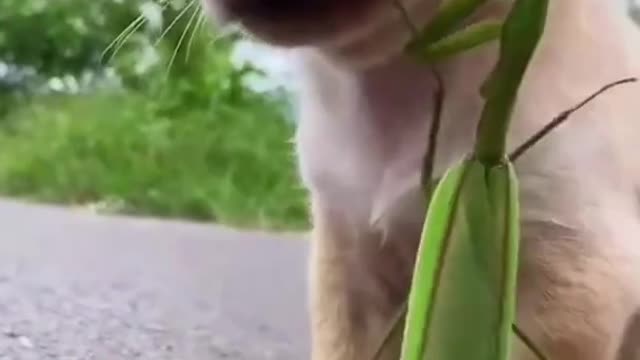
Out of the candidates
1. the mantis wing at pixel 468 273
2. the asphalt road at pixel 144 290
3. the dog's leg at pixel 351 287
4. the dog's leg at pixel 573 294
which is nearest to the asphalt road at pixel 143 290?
the asphalt road at pixel 144 290

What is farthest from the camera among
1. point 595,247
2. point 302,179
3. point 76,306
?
point 76,306

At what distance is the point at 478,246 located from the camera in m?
0.45

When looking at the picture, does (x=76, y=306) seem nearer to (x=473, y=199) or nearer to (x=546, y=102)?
(x=546, y=102)

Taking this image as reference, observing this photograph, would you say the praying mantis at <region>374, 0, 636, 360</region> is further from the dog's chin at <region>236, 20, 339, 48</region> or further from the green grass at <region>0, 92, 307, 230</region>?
the green grass at <region>0, 92, 307, 230</region>

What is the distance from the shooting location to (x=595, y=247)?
0.74 meters

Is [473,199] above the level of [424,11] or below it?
below

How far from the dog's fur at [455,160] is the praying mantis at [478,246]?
0.19 m

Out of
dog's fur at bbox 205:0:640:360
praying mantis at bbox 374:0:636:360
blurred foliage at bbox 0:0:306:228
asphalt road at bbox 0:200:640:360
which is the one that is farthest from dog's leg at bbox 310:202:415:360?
blurred foliage at bbox 0:0:306:228

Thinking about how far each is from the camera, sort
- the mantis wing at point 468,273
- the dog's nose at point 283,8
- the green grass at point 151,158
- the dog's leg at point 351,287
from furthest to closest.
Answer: the green grass at point 151,158 → the dog's leg at point 351,287 → the dog's nose at point 283,8 → the mantis wing at point 468,273

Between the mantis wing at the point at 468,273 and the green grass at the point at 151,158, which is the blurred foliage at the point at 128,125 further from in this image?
the mantis wing at the point at 468,273

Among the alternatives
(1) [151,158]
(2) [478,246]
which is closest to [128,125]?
(1) [151,158]

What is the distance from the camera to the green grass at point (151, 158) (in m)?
1.67

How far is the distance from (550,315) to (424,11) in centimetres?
17

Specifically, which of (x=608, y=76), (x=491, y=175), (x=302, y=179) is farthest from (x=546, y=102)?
(x=491, y=175)
